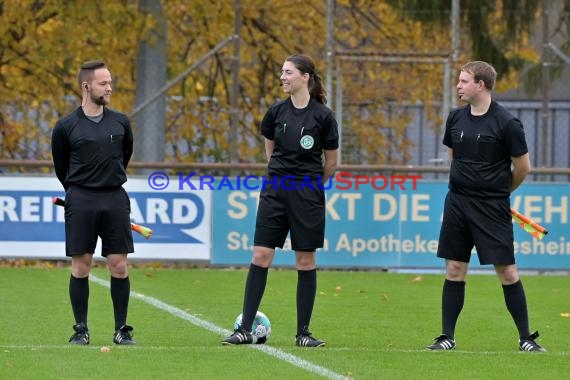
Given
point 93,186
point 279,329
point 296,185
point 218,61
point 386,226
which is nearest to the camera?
point 93,186

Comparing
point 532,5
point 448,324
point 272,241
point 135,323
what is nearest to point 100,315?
point 135,323

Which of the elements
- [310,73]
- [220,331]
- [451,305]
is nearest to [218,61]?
[220,331]

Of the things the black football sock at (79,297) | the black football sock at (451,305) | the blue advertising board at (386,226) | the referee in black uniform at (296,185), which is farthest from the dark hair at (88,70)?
the blue advertising board at (386,226)

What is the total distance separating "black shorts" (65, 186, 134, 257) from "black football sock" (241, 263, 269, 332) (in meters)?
0.86

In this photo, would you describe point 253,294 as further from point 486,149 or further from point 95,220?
point 486,149

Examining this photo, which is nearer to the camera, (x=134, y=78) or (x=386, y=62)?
(x=386, y=62)

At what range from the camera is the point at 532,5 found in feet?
65.3

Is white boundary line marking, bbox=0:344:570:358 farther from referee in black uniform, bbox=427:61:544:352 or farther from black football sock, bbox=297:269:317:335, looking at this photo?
black football sock, bbox=297:269:317:335

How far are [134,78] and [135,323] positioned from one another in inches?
397

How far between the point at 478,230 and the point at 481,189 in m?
0.27

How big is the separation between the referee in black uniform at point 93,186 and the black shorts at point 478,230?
216 cm

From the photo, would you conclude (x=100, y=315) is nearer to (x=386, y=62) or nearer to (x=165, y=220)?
(x=165, y=220)

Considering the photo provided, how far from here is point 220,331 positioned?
34.9 ft

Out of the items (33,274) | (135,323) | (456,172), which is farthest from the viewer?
(33,274)
